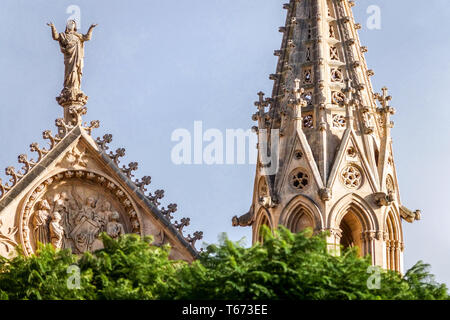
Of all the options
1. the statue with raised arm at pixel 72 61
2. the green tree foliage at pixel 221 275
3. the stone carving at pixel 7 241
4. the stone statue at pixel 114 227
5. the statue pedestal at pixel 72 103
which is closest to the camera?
the green tree foliage at pixel 221 275

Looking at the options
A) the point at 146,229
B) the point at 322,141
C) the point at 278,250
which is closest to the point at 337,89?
the point at 322,141

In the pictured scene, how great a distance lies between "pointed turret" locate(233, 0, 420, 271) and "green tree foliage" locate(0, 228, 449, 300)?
7600mm

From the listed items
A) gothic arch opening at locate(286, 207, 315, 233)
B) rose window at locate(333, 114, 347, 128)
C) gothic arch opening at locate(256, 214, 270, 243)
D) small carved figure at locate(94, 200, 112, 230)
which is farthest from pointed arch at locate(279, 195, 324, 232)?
small carved figure at locate(94, 200, 112, 230)

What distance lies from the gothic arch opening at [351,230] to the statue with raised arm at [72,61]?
7669 mm

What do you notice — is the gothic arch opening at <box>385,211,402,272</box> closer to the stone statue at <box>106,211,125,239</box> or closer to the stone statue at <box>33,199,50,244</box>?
the stone statue at <box>106,211,125,239</box>

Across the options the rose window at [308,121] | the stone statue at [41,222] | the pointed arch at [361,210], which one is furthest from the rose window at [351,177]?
the stone statue at [41,222]

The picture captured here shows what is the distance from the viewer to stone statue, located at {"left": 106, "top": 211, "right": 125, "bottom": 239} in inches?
1966

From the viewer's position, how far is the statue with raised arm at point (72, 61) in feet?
169

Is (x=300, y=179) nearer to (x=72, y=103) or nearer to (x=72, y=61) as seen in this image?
(x=72, y=103)

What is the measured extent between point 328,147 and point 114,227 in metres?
6.17

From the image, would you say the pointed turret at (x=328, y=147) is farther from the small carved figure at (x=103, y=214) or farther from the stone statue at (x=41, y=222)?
the stone statue at (x=41, y=222)

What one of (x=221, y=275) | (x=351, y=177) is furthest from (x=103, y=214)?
(x=221, y=275)
